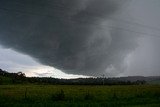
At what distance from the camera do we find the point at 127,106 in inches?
1699

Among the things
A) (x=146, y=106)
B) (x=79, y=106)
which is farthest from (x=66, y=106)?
(x=146, y=106)

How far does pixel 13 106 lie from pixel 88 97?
1947cm

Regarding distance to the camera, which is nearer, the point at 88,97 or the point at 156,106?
the point at 156,106

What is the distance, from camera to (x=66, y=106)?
4222 cm

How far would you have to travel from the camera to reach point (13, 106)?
40688 mm

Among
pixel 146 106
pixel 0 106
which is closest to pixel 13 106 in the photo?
pixel 0 106

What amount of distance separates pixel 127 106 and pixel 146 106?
280 centimetres

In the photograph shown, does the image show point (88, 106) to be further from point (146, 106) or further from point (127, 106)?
point (146, 106)

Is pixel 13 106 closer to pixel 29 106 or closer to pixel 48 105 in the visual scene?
pixel 29 106

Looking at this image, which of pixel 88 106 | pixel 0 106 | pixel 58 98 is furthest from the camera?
pixel 58 98

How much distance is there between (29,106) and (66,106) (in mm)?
5282

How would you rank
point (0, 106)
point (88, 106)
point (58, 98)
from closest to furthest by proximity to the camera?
point (0, 106)
point (88, 106)
point (58, 98)

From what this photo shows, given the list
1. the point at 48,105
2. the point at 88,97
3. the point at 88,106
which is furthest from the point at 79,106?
the point at 88,97

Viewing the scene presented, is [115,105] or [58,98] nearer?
[115,105]
